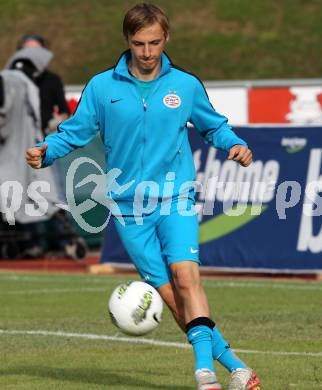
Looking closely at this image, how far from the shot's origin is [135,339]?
10.2 m

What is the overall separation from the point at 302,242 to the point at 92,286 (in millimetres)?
2346

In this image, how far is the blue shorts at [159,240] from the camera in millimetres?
7480

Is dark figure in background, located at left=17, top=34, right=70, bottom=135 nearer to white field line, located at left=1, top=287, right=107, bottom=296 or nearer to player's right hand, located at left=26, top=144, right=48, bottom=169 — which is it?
white field line, located at left=1, top=287, right=107, bottom=296

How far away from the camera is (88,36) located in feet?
154

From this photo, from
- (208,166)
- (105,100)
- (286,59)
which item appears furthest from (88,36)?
(105,100)

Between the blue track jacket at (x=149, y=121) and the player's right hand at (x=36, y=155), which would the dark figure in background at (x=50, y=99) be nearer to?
the player's right hand at (x=36, y=155)

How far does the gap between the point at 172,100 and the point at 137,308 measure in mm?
1218

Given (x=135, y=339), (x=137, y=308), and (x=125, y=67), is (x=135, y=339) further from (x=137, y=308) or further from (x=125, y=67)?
(x=125, y=67)

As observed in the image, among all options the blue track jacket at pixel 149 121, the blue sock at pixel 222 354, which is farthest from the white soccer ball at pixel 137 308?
the blue track jacket at pixel 149 121

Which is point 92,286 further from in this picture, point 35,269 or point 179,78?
point 179,78

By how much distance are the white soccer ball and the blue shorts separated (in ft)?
0.25

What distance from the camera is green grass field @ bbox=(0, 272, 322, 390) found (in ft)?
27.3

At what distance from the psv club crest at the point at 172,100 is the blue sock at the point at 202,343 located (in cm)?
128

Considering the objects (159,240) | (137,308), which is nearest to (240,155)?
(159,240)
